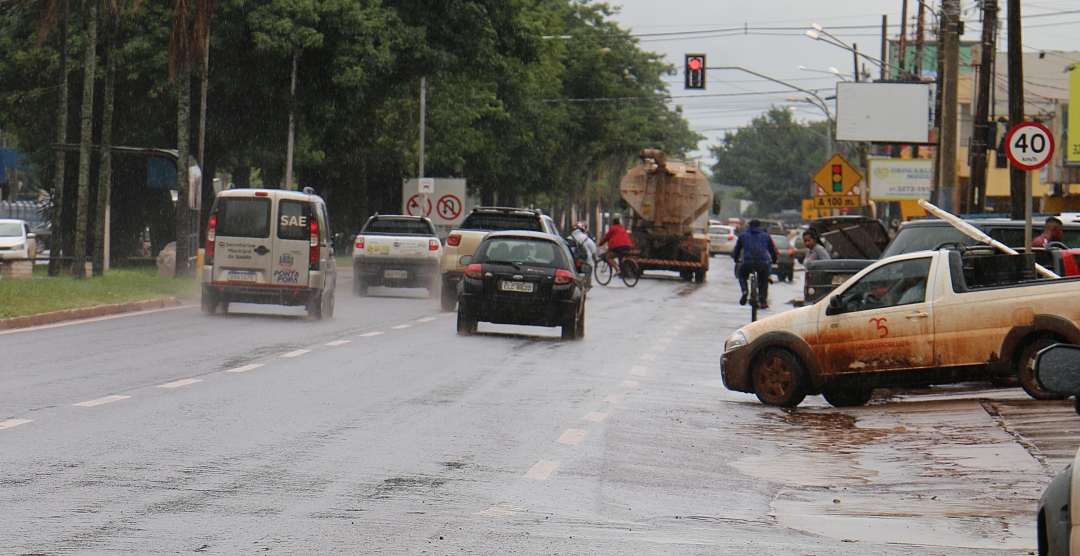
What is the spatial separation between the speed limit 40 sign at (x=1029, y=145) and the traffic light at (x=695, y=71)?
74.1ft

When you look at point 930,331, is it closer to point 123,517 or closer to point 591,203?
point 123,517

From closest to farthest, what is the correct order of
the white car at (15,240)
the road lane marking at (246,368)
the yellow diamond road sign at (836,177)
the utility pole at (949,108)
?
1. the road lane marking at (246,368)
2. the utility pole at (949,108)
3. the yellow diamond road sign at (836,177)
4. the white car at (15,240)

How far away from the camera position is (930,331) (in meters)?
13.3

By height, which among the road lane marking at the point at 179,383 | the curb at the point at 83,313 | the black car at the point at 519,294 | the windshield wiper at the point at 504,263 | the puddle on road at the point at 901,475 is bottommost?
the puddle on road at the point at 901,475

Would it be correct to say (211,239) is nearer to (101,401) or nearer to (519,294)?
(519,294)

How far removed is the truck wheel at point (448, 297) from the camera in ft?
86.7

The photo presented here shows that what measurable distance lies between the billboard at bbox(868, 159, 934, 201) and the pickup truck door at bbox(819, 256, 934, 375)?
3616cm

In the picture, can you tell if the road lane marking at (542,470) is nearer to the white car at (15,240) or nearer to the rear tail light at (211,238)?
the rear tail light at (211,238)

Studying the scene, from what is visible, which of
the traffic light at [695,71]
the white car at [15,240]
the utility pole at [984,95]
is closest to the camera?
the utility pole at [984,95]

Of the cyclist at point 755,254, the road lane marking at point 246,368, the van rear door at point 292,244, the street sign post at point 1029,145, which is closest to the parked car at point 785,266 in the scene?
the cyclist at point 755,254

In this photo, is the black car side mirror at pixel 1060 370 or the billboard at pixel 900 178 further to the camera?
the billboard at pixel 900 178

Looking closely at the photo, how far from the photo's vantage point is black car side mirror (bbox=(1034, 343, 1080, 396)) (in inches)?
161

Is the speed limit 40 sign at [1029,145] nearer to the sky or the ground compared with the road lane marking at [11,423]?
nearer to the sky

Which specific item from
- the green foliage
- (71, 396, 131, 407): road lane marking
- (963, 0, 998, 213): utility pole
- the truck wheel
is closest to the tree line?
the truck wheel
